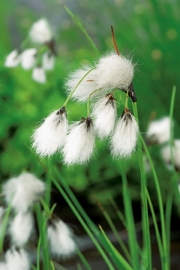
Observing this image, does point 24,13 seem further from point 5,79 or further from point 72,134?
point 72,134

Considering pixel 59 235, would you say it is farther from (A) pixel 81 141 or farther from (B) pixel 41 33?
(B) pixel 41 33

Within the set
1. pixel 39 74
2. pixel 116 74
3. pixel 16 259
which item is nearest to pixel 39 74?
pixel 39 74

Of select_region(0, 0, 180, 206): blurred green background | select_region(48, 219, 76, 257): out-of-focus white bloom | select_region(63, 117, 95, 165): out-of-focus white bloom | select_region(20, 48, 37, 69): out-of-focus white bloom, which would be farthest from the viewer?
select_region(0, 0, 180, 206): blurred green background

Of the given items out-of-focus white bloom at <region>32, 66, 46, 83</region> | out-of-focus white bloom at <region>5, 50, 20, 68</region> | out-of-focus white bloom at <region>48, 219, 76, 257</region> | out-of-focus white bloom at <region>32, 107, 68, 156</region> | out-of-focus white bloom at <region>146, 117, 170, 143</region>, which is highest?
out-of-focus white bloom at <region>5, 50, 20, 68</region>

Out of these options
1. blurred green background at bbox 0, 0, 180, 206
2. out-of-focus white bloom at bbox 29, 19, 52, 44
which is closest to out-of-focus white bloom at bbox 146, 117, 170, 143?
Answer: blurred green background at bbox 0, 0, 180, 206

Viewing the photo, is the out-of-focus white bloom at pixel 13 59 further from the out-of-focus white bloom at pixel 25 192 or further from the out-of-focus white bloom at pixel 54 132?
the out-of-focus white bloom at pixel 54 132

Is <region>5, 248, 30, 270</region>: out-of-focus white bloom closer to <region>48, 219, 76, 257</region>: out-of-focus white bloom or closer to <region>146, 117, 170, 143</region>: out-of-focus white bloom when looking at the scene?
<region>48, 219, 76, 257</region>: out-of-focus white bloom
